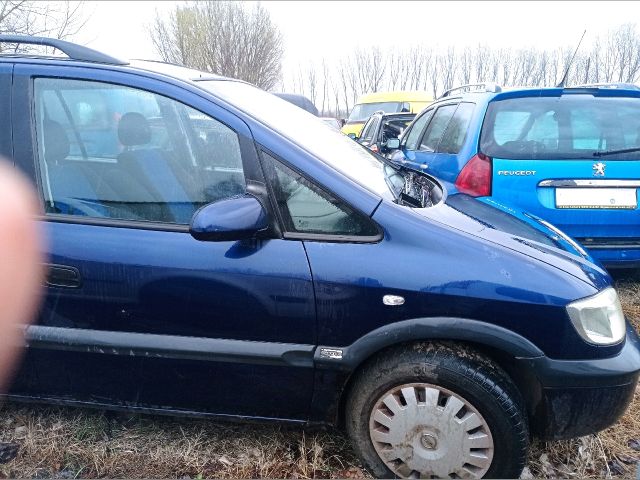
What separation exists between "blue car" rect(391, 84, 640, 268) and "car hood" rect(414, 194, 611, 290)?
3.40 feet

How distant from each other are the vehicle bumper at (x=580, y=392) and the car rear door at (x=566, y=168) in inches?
64.7

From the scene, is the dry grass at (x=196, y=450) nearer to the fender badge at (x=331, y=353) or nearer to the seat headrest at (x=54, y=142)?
the fender badge at (x=331, y=353)

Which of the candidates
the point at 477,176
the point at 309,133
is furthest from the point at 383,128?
the point at 309,133

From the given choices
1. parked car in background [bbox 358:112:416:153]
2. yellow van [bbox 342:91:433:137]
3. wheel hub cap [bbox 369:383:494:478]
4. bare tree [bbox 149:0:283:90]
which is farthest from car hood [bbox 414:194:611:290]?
bare tree [bbox 149:0:283:90]

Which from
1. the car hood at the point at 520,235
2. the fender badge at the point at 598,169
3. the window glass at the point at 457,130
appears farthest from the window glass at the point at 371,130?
the car hood at the point at 520,235

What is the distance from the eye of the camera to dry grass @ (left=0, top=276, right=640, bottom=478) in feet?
6.77

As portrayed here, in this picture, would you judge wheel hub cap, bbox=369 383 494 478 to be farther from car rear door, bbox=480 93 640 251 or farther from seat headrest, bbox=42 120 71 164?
car rear door, bbox=480 93 640 251

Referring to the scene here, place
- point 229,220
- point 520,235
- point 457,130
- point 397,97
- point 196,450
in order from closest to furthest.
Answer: point 229,220 → point 520,235 → point 196,450 → point 457,130 → point 397,97

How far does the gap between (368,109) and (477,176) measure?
12.2 metres

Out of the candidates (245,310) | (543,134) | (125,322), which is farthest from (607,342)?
(543,134)

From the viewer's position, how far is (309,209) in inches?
72.7

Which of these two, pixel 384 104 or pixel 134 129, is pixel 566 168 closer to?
pixel 134 129

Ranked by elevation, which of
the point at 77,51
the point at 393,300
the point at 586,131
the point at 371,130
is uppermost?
the point at 77,51

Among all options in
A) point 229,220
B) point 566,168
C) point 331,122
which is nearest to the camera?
point 229,220
